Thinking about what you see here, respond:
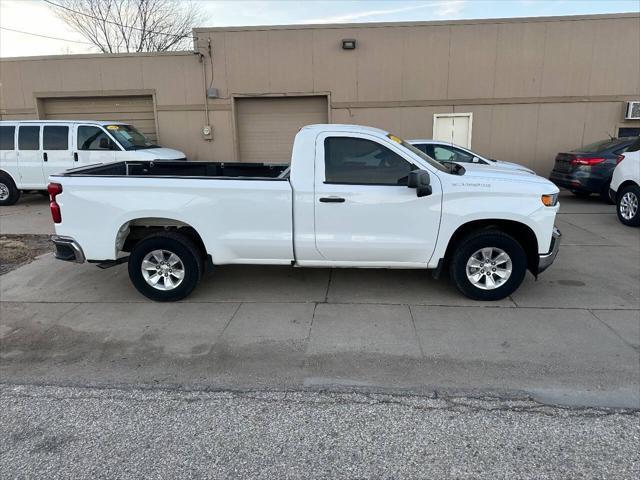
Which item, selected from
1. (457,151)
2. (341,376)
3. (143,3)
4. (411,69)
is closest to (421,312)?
(341,376)

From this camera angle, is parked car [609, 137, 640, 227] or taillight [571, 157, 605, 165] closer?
parked car [609, 137, 640, 227]

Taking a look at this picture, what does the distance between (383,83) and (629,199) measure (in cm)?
716

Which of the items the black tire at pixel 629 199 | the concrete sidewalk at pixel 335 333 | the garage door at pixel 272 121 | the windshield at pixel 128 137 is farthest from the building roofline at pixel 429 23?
the concrete sidewalk at pixel 335 333

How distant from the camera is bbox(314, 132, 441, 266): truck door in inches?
183

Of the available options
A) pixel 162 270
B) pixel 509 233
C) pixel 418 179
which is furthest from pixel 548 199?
pixel 162 270

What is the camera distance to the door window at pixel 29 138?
1059 centimetres

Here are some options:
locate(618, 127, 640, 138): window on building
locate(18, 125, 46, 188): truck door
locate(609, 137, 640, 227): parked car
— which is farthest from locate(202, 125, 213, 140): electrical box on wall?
locate(618, 127, 640, 138): window on building

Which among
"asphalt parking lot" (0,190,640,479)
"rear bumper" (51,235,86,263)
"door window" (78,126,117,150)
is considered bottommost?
"asphalt parking lot" (0,190,640,479)

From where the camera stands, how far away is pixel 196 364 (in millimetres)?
3779

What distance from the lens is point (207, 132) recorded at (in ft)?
44.2

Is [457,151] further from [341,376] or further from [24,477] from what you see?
[24,477]

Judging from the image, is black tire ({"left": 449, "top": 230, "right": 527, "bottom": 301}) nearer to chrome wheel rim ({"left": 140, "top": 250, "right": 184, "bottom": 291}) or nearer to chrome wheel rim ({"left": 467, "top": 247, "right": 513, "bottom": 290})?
chrome wheel rim ({"left": 467, "top": 247, "right": 513, "bottom": 290})

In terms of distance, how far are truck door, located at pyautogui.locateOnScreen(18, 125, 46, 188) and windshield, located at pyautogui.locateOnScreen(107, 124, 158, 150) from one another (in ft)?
5.81

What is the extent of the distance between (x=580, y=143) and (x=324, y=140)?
1142cm
